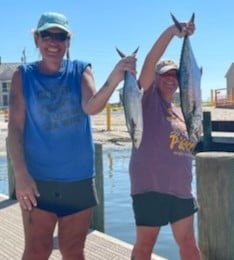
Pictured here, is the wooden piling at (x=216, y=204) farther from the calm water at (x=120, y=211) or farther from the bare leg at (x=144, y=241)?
the calm water at (x=120, y=211)

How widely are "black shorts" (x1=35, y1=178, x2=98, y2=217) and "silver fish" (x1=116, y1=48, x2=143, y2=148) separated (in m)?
0.49

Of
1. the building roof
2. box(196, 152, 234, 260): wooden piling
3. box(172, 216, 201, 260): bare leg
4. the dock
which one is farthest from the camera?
the building roof

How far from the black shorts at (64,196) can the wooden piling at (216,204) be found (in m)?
1.52

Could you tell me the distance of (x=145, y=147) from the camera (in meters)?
3.52

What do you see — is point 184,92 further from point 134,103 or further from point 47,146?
point 47,146

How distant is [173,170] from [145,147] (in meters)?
0.21

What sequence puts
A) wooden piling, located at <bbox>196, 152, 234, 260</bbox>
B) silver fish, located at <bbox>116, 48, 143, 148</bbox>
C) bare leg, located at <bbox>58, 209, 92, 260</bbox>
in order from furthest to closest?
1. wooden piling, located at <bbox>196, 152, 234, 260</bbox>
2. bare leg, located at <bbox>58, 209, 92, 260</bbox>
3. silver fish, located at <bbox>116, 48, 143, 148</bbox>

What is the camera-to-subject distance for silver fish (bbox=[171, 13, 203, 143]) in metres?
2.91

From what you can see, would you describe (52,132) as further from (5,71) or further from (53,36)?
(5,71)

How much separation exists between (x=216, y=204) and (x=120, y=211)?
171 inches

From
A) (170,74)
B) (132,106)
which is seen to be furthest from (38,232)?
(170,74)

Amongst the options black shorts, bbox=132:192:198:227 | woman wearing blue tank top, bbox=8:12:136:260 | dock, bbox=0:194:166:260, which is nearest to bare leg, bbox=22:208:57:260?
woman wearing blue tank top, bbox=8:12:136:260

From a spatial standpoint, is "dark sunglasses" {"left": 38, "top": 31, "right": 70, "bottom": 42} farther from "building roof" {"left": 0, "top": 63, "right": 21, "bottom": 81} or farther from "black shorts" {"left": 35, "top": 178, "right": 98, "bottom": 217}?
"building roof" {"left": 0, "top": 63, "right": 21, "bottom": 81}

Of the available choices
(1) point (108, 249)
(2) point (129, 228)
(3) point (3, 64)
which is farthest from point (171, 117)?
(3) point (3, 64)
